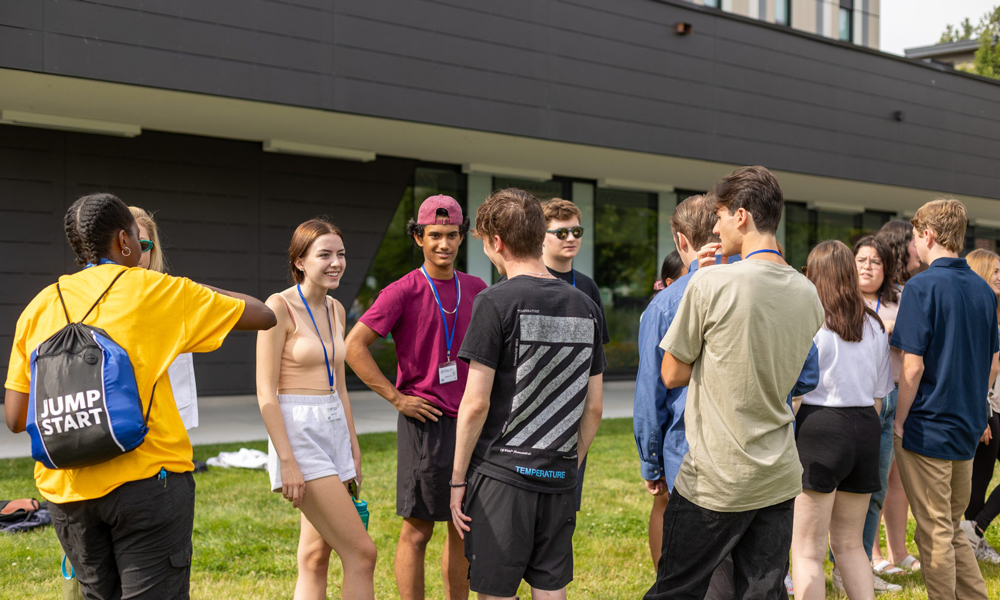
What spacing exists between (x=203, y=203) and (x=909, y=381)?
937cm

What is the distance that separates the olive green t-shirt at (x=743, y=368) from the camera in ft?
8.91

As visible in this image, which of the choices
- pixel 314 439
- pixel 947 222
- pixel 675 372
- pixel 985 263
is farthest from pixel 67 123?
pixel 985 263

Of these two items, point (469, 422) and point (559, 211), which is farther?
point (559, 211)

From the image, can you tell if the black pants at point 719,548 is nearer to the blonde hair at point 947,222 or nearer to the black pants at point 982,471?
the blonde hair at point 947,222

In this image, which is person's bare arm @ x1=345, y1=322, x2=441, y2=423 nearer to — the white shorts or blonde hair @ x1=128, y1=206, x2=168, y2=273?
the white shorts

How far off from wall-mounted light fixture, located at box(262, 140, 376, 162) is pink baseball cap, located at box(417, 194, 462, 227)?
25.6 ft

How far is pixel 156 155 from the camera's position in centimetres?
1047

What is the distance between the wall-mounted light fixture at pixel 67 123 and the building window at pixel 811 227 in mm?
12581

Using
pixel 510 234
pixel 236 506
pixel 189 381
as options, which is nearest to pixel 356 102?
pixel 236 506

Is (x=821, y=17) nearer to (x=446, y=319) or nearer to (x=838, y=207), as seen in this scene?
(x=838, y=207)

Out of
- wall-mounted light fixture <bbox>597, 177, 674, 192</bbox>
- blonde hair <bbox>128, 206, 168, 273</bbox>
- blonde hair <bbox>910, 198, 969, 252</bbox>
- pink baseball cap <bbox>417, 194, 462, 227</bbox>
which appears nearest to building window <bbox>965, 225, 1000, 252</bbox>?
wall-mounted light fixture <bbox>597, 177, 674, 192</bbox>

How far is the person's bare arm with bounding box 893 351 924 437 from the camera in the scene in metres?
3.85

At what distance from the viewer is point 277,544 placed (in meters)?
5.26

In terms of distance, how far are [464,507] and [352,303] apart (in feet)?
30.3
